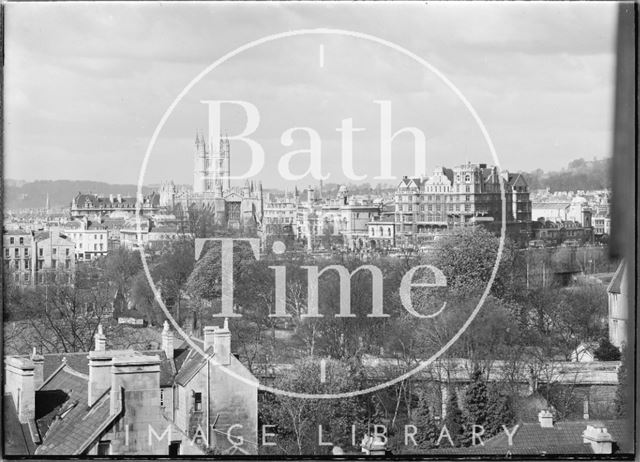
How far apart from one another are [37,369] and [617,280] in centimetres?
277

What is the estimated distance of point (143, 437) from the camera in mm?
4871

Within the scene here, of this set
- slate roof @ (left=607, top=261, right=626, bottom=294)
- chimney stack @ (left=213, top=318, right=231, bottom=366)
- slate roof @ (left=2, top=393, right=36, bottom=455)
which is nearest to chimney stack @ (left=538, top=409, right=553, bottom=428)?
slate roof @ (left=607, top=261, right=626, bottom=294)

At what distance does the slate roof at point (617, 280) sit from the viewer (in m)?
5.06

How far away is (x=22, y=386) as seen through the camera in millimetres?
5285

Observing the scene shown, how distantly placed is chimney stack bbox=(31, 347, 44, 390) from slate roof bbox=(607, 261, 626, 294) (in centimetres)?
273

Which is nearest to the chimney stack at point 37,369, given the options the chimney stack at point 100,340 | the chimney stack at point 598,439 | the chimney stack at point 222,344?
the chimney stack at point 100,340

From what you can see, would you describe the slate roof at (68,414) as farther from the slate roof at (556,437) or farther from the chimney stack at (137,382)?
the slate roof at (556,437)

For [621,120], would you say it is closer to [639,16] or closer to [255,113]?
[639,16]

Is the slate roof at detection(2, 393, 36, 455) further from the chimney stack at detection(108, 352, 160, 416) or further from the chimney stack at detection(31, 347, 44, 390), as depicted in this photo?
the chimney stack at detection(31, 347, 44, 390)

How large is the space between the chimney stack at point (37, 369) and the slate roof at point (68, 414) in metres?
0.04

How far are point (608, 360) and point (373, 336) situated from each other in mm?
1261

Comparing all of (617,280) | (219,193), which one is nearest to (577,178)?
(617,280)

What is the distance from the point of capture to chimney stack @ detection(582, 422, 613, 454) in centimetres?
481

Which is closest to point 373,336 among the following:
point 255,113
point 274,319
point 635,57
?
point 274,319
